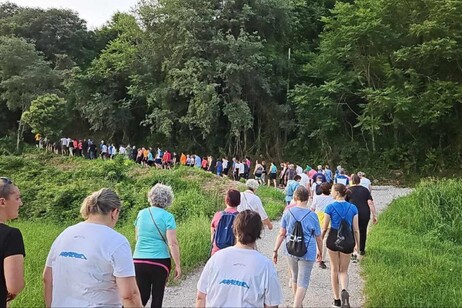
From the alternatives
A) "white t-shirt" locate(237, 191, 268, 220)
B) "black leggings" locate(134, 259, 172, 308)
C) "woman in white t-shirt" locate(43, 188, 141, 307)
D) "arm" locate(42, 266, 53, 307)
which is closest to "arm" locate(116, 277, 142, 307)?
"woman in white t-shirt" locate(43, 188, 141, 307)

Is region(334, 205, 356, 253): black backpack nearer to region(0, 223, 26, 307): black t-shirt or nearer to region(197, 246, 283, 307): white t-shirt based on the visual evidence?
region(197, 246, 283, 307): white t-shirt

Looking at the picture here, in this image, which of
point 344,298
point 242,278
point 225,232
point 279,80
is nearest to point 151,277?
point 225,232

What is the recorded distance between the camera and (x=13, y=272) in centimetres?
307

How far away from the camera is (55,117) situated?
95.7 ft

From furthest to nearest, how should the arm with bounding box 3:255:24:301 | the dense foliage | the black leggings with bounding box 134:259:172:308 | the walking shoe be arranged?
the dense foliage < the walking shoe < the black leggings with bounding box 134:259:172:308 < the arm with bounding box 3:255:24:301

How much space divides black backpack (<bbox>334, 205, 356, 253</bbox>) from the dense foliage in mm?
21129

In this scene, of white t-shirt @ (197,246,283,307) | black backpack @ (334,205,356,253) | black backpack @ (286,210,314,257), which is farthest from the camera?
black backpack @ (334,205,356,253)

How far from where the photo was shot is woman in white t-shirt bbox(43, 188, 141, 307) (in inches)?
117

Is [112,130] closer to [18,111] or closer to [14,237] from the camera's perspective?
[18,111]

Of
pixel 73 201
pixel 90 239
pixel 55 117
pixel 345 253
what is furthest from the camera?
pixel 55 117

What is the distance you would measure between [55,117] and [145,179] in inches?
504

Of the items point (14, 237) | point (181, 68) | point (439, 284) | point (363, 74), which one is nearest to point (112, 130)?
point (181, 68)

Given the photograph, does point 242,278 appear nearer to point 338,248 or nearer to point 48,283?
point 48,283

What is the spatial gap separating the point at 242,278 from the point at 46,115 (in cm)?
2843
